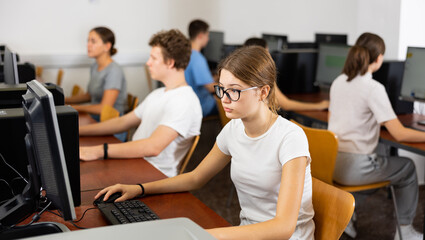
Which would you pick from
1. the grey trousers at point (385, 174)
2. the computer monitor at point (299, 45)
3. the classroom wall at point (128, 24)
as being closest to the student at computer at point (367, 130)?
the grey trousers at point (385, 174)

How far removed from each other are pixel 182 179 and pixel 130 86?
3.74 m

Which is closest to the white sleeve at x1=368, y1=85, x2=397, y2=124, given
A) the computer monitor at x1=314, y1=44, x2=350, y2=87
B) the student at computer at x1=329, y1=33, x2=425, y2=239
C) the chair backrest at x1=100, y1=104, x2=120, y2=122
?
the student at computer at x1=329, y1=33, x2=425, y2=239

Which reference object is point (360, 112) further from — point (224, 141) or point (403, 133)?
point (224, 141)

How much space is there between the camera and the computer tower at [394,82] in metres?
3.46

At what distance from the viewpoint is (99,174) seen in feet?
6.77

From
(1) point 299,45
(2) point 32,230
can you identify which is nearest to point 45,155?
(2) point 32,230

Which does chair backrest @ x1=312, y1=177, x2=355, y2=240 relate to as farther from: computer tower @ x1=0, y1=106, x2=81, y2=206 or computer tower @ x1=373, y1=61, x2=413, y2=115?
computer tower @ x1=373, y1=61, x2=413, y2=115

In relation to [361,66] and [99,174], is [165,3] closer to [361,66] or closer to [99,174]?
[361,66]

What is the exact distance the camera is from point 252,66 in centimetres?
163

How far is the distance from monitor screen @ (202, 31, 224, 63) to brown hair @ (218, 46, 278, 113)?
12.1 feet

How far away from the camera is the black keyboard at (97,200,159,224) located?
153 cm

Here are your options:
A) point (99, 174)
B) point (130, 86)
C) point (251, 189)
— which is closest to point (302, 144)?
point (251, 189)

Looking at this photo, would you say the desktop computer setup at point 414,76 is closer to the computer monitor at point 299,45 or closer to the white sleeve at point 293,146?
the white sleeve at point 293,146

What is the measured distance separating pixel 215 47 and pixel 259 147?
3.96 meters
